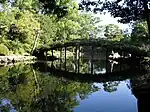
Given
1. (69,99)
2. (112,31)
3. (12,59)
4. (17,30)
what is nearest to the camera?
(69,99)

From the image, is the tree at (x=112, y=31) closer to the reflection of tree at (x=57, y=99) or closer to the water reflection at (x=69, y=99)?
the water reflection at (x=69, y=99)

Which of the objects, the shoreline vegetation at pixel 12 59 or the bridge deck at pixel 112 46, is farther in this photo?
the bridge deck at pixel 112 46

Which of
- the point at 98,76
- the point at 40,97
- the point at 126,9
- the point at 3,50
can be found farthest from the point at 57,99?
the point at 3,50

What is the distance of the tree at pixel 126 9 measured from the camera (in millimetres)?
9182

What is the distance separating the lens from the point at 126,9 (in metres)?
9.58

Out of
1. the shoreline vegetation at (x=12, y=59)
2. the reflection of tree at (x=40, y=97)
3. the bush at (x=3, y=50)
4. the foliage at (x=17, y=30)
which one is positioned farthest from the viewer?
the foliage at (x=17, y=30)

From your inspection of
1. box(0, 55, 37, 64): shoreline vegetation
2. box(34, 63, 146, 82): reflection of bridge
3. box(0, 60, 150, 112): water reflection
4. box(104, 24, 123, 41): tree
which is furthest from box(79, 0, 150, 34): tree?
box(104, 24, 123, 41): tree

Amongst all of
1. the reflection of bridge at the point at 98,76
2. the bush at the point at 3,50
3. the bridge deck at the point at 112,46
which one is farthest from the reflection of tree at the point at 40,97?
the bridge deck at the point at 112,46

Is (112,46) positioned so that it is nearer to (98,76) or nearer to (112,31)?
(98,76)

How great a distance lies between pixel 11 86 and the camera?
60.6 ft

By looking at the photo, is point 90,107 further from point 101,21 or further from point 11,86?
point 101,21

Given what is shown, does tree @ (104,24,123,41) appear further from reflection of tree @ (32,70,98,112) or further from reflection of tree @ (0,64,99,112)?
reflection of tree @ (32,70,98,112)

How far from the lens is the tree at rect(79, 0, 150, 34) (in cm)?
918

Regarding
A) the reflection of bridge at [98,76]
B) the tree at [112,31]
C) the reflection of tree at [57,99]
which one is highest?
the tree at [112,31]
